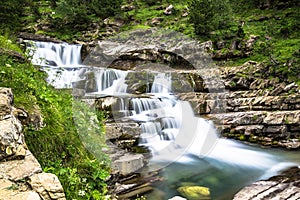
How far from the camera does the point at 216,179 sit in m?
7.31

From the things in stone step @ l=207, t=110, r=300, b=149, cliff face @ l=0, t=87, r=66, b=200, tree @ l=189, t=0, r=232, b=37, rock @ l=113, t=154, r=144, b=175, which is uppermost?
tree @ l=189, t=0, r=232, b=37

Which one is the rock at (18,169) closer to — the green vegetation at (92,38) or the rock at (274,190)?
the green vegetation at (92,38)

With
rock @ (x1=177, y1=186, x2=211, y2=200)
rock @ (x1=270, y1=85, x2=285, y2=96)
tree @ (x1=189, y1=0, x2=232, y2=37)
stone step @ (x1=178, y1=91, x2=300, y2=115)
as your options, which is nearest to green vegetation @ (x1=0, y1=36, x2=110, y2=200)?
rock @ (x1=177, y1=186, x2=211, y2=200)

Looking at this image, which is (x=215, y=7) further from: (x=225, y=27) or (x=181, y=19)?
(x=181, y=19)

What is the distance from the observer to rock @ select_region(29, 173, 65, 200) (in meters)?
2.49

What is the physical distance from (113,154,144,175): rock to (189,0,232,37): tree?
13050mm

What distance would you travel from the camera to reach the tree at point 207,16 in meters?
17.6

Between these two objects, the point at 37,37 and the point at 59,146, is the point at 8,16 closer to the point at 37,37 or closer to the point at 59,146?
the point at 37,37

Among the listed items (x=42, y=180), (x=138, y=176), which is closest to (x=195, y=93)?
(x=138, y=176)

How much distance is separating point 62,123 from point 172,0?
2617cm

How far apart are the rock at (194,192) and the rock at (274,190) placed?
712mm

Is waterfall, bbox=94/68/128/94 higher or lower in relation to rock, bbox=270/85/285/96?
higher

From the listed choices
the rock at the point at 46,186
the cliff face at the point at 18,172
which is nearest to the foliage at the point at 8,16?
the cliff face at the point at 18,172

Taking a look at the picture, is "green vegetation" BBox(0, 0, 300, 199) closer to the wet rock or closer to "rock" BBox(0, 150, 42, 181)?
the wet rock
